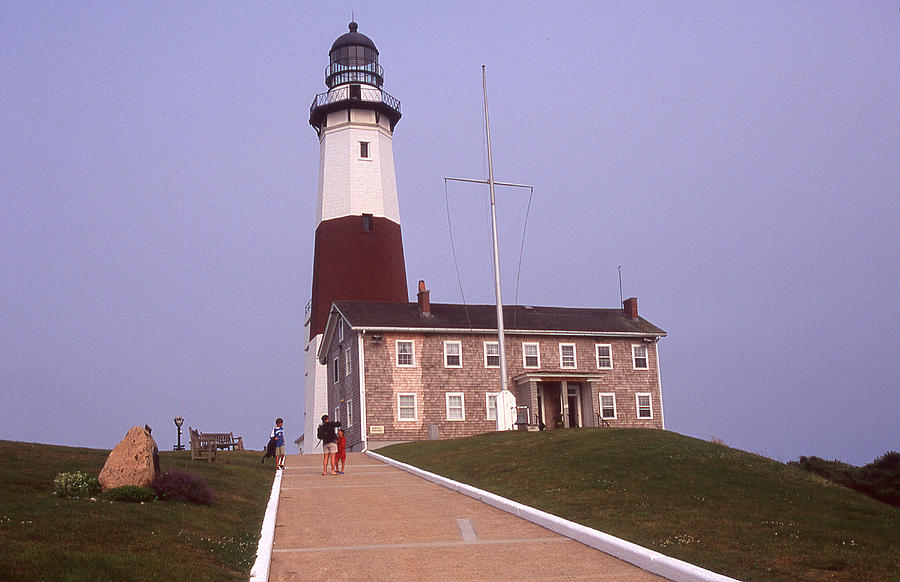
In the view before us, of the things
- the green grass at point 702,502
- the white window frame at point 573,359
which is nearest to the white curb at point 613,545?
the green grass at point 702,502

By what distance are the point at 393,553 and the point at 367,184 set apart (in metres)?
38.3

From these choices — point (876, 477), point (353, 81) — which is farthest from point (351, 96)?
point (876, 477)

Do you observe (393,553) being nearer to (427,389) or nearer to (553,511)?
(553,511)

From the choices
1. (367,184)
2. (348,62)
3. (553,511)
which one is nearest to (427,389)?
(367,184)

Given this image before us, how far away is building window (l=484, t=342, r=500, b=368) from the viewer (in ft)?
137

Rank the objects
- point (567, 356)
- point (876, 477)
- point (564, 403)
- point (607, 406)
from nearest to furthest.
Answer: point (876, 477) < point (564, 403) < point (607, 406) < point (567, 356)

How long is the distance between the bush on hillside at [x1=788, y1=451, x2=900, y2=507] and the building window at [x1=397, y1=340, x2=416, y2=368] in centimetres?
2185

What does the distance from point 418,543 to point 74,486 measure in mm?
5959

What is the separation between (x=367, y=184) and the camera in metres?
48.6

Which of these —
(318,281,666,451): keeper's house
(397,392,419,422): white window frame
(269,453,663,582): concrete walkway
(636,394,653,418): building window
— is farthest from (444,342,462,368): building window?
(269,453,663,582): concrete walkway

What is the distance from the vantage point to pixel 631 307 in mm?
46094

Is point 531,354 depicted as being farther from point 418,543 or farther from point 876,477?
point 418,543

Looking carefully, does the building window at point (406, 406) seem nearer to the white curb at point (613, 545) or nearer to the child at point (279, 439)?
the child at point (279, 439)

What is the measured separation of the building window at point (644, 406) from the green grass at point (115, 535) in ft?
93.1
